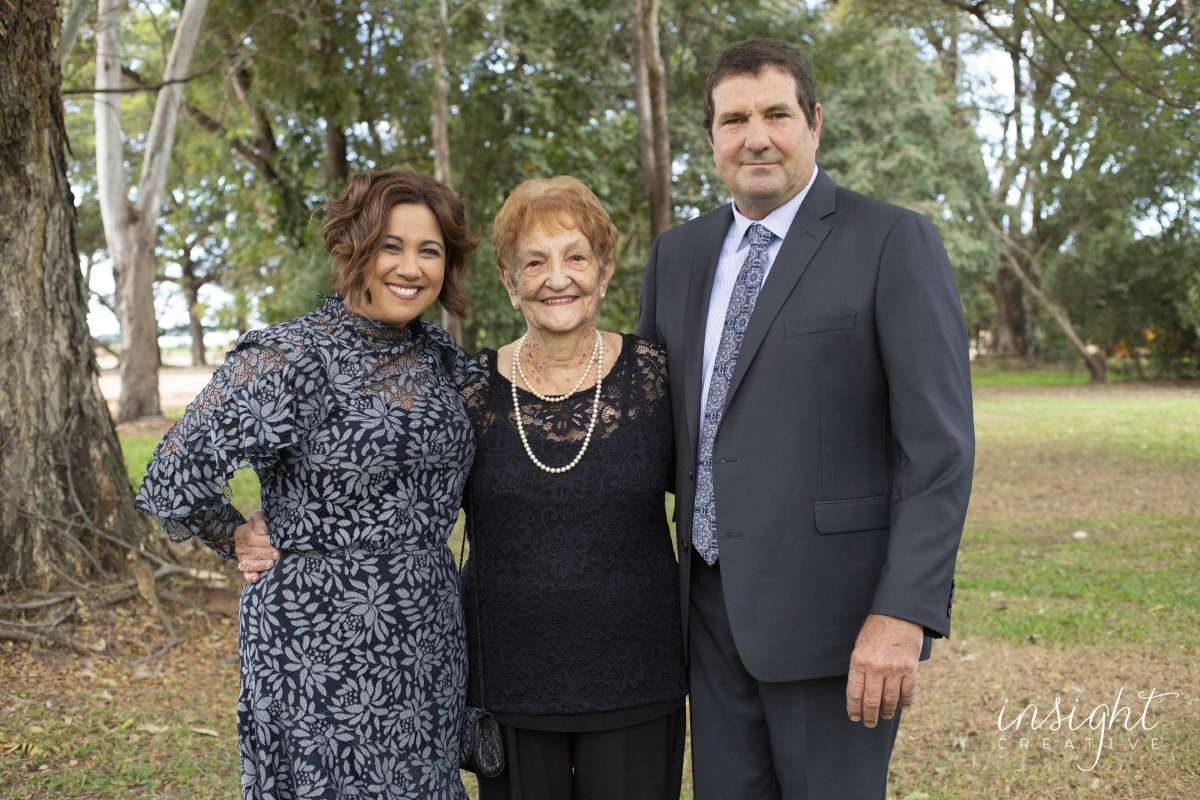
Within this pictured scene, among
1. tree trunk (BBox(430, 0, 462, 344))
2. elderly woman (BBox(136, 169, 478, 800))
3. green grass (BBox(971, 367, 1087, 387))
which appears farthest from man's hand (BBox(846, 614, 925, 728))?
green grass (BBox(971, 367, 1087, 387))

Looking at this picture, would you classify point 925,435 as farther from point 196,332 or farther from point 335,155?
point 196,332

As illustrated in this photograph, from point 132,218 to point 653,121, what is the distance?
946cm

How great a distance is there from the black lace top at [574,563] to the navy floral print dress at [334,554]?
14 centimetres

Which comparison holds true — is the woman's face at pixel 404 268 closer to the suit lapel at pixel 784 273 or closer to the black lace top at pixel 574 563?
the black lace top at pixel 574 563

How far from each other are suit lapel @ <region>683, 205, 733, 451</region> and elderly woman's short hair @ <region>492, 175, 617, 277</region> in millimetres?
257

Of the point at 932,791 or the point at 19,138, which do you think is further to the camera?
the point at 19,138

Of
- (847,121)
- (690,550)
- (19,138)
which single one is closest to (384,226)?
(690,550)

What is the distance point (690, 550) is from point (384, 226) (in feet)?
3.78

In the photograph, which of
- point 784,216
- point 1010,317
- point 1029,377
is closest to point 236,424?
point 784,216

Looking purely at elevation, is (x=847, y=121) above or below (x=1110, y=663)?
above

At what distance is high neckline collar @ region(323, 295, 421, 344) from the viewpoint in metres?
2.61

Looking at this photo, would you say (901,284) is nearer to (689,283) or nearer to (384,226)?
(689,283)

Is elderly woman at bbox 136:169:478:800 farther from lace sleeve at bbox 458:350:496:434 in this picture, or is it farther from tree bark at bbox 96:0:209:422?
tree bark at bbox 96:0:209:422

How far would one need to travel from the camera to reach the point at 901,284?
2326mm
